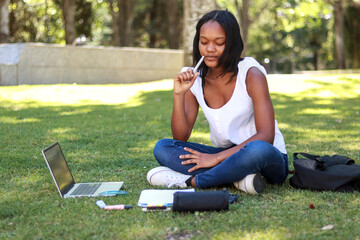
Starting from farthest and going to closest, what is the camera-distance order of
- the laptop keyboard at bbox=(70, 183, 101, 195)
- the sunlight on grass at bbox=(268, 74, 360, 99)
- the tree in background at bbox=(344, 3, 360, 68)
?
the tree in background at bbox=(344, 3, 360, 68), the sunlight on grass at bbox=(268, 74, 360, 99), the laptop keyboard at bbox=(70, 183, 101, 195)

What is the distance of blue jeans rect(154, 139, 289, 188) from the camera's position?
3613mm

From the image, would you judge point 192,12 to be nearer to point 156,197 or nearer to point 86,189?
point 86,189

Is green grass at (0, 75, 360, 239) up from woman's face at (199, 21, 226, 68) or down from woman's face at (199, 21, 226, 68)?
down

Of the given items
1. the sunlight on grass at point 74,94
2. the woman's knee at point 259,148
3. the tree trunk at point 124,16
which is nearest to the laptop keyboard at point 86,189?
the woman's knee at point 259,148

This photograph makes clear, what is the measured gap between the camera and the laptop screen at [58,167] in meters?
3.60

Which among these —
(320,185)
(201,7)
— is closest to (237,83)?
(320,185)

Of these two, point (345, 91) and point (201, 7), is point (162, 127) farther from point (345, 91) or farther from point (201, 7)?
point (345, 91)

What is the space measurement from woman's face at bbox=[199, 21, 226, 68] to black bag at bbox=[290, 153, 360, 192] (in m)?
1.05

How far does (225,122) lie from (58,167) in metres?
1.36

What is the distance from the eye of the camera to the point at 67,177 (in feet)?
13.1

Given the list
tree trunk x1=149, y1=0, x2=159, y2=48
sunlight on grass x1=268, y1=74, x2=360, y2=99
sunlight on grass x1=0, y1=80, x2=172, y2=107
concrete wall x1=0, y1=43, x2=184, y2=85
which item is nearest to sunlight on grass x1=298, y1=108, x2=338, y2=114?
sunlight on grass x1=268, y1=74, x2=360, y2=99

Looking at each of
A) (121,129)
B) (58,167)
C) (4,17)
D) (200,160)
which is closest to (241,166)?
(200,160)

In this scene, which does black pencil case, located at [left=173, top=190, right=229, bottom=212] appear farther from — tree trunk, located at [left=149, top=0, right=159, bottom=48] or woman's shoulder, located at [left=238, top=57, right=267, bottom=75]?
tree trunk, located at [left=149, top=0, right=159, bottom=48]

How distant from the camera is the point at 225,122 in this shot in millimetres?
4020
